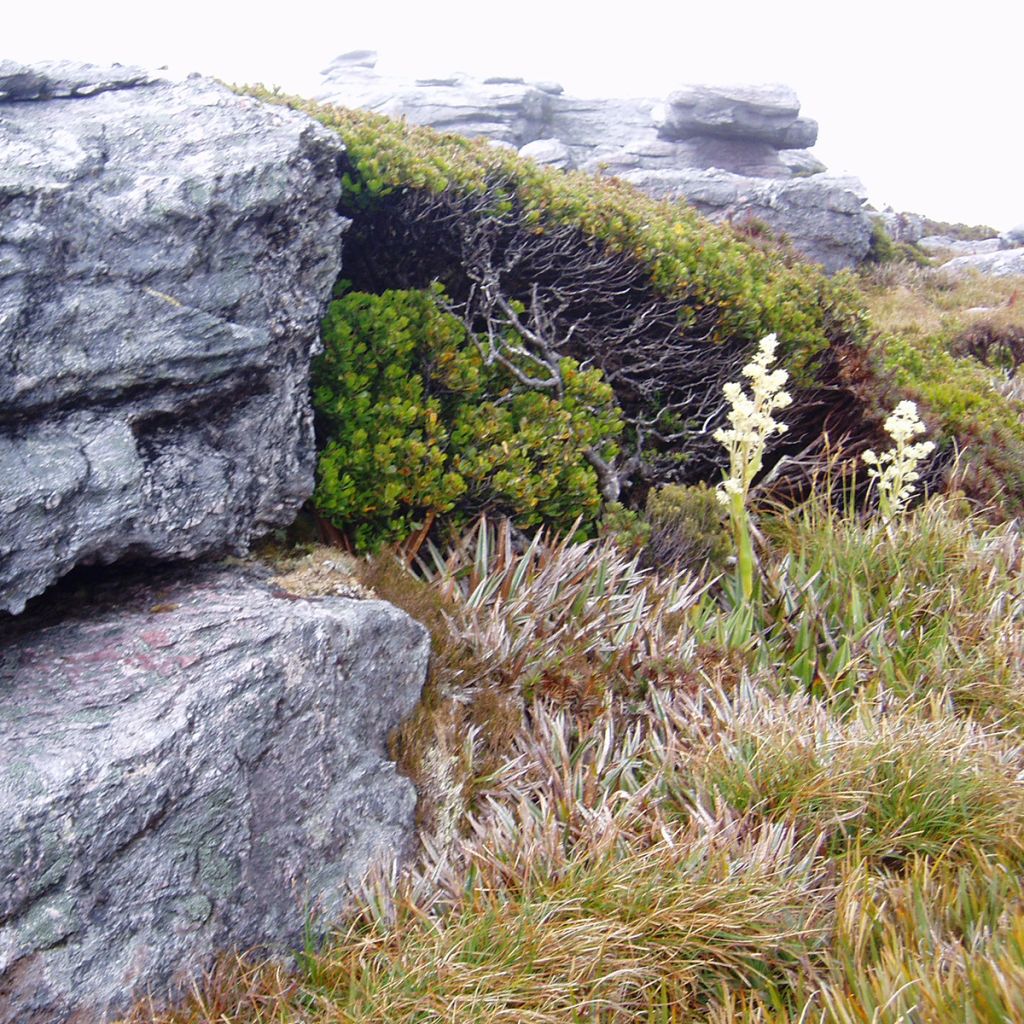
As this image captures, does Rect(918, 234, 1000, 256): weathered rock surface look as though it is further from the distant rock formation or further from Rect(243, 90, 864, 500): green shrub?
Rect(243, 90, 864, 500): green shrub

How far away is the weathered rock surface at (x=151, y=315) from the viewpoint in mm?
3162

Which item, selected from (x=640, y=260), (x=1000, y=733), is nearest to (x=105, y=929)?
(x=1000, y=733)

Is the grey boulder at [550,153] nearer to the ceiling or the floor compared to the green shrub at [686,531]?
nearer to the floor

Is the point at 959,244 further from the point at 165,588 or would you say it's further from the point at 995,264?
the point at 165,588

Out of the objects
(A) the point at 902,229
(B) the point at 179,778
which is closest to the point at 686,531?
(B) the point at 179,778

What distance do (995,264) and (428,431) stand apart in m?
21.7

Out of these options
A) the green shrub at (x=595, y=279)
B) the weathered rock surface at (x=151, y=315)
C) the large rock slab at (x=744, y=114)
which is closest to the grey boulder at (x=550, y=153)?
the large rock slab at (x=744, y=114)

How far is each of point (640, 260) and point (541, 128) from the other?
1415 inches

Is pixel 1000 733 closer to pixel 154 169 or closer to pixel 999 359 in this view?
pixel 154 169

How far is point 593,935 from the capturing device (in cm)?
267

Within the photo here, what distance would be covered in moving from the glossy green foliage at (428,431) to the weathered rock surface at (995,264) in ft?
59.4

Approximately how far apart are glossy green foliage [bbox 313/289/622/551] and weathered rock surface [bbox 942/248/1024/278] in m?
18.1

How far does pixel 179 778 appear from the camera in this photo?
2.79 m

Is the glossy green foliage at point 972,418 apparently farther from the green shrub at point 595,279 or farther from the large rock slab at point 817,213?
the large rock slab at point 817,213
